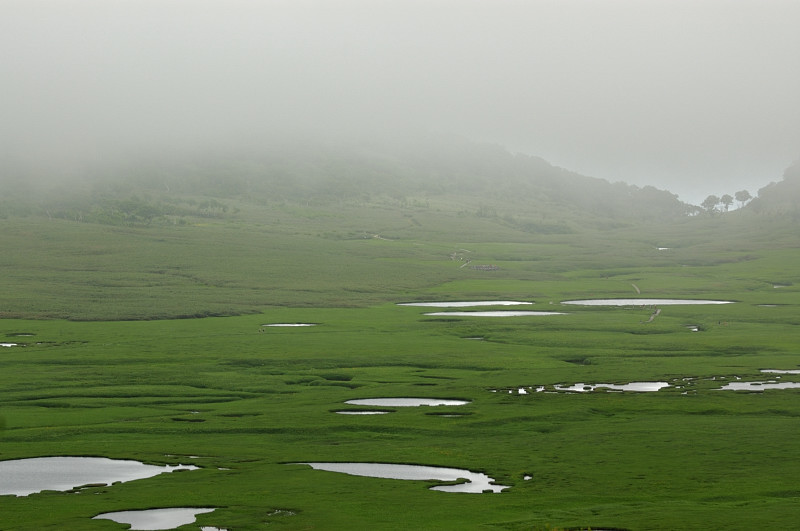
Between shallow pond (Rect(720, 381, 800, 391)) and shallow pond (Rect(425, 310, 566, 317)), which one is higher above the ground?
shallow pond (Rect(425, 310, 566, 317))

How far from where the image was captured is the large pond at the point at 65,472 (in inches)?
2192

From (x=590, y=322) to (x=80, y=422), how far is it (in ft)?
275

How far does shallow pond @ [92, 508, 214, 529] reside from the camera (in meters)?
46.9

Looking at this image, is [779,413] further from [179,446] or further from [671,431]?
[179,446]

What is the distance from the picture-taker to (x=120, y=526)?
46344 millimetres

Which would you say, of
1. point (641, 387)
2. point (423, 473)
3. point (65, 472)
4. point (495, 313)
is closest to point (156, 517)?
point (65, 472)

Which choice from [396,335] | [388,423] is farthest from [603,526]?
[396,335]

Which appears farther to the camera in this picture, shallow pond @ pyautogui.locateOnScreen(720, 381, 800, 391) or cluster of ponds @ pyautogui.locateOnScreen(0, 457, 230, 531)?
shallow pond @ pyautogui.locateOnScreen(720, 381, 800, 391)

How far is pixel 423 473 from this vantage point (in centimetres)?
5869

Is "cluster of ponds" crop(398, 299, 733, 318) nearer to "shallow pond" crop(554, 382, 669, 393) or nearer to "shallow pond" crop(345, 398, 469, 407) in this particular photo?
"shallow pond" crop(554, 382, 669, 393)

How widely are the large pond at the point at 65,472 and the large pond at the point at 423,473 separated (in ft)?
28.9

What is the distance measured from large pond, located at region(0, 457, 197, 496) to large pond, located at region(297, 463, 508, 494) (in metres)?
8.81

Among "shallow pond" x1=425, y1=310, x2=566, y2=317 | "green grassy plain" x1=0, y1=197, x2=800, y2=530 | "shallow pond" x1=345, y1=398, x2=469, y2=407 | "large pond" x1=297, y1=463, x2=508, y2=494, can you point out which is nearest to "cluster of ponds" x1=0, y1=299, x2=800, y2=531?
"large pond" x1=297, y1=463, x2=508, y2=494

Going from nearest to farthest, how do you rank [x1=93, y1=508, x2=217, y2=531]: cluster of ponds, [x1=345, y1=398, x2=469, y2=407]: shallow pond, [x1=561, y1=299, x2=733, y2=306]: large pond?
[x1=93, y1=508, x2=217, y2=531]: cluster of ponds < [x1=345, y1=398, x2=469, y2=407]: shallow pond < [x1=561, y1=299, x2=733, y2=306]: large pond
